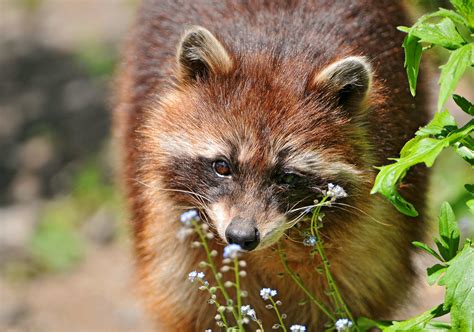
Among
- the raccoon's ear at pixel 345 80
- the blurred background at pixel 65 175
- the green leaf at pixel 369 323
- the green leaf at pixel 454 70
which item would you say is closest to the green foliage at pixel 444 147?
the green leaf at pixel 454 70

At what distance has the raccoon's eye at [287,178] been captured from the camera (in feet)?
15.4

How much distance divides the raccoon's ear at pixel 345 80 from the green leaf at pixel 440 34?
0.83 m

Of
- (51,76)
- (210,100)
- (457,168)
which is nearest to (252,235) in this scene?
(210,100)

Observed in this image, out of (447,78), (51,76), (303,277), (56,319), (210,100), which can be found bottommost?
(56,319)

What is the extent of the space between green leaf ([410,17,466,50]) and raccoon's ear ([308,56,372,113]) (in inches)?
32.5

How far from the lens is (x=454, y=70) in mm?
3764

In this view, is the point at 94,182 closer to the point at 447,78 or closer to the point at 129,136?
the point at 129,136

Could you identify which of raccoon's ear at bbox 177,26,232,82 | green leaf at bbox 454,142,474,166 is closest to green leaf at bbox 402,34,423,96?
green leaf at bbox 454,142,474,166

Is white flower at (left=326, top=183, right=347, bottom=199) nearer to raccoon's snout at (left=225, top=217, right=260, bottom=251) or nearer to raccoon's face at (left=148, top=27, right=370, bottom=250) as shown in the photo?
raccoon's face at (left=148, top=27, right=370, bottom=250)

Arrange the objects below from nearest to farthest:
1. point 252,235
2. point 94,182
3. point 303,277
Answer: point 252,235 → point 303,277 → point 94,182

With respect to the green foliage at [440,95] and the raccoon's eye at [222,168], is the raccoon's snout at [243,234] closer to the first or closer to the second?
the raccoon's eye at [222,168]

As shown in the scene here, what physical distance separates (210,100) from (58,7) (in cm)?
1007

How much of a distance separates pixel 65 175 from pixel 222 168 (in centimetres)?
663

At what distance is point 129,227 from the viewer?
6262 millimetres
